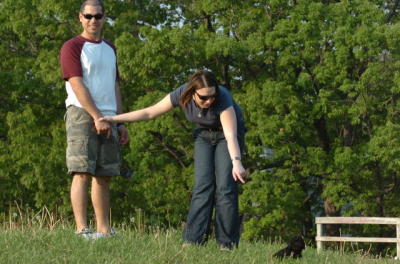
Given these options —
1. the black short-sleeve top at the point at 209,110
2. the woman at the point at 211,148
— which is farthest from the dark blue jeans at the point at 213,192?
the black short-sleeve top at the point at 209,110

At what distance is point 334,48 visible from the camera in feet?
80.4

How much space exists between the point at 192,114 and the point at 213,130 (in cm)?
21

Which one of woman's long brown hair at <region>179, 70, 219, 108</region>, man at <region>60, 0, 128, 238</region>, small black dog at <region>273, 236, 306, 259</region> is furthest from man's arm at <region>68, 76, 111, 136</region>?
small black dog at <region>273, 236, 306, 259</region>

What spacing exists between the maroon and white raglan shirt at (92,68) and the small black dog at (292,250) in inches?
68.4

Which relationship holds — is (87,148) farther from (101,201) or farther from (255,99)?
(255,99)

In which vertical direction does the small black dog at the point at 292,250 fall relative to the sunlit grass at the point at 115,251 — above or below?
below

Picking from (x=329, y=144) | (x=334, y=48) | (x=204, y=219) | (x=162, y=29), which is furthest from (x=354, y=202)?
(x=204, y=219)

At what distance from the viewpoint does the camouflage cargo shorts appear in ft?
19.4

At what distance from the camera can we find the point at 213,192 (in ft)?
20.1

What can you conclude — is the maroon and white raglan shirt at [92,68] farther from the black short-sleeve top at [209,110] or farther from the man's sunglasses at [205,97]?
the man's sunglasses at [205,97]

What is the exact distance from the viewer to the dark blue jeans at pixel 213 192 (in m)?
5.96

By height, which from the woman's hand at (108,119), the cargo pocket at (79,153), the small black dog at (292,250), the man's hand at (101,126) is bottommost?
the small black dog at (292,250)

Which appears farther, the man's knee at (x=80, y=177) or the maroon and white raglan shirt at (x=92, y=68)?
the man's knee at (x=80, y=177)

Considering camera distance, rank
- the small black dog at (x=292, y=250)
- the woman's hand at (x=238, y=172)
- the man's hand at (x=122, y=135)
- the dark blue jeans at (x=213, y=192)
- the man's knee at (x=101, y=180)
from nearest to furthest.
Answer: the woman's hand at (x=238, y=172)
the small black dog at (x=292, y=250)
the dark blue jeans at (x=213, y=192)
the man's knee at (x=101, y=180)
the man's hand at (x=122, y=135)
